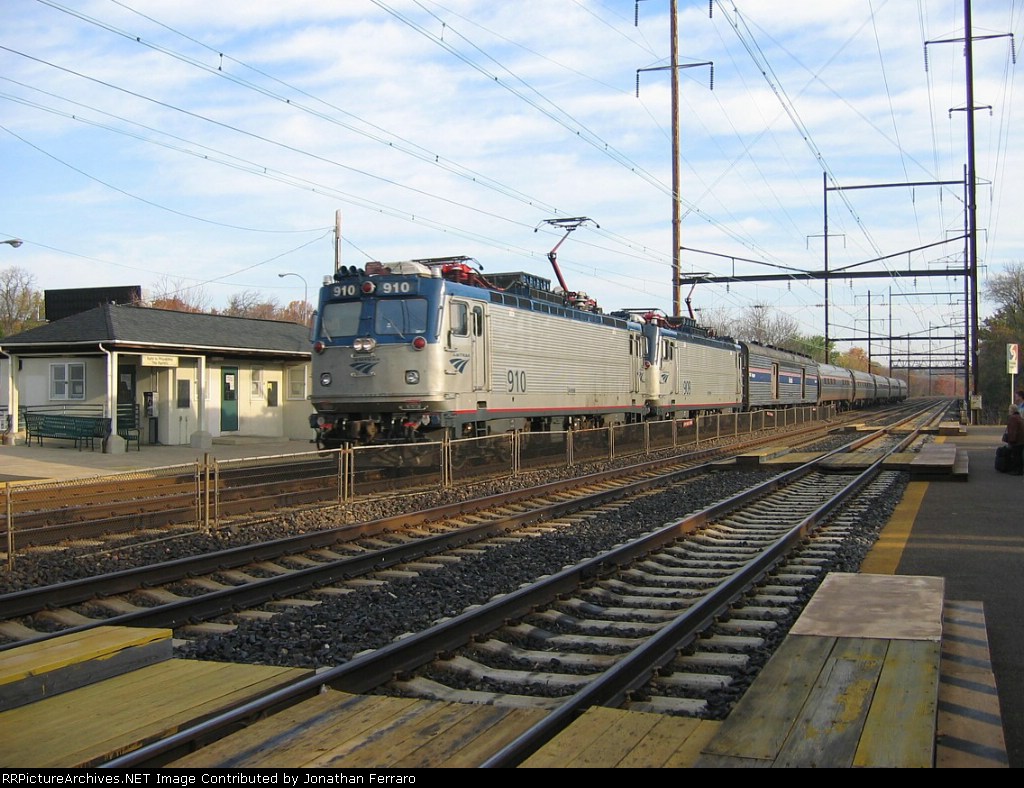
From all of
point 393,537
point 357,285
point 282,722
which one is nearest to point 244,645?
point 282,722

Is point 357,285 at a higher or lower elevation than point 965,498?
higher

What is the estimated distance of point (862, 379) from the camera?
63531 millimetres

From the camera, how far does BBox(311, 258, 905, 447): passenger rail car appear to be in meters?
16.0

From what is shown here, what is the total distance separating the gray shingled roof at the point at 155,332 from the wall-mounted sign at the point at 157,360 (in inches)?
14.3

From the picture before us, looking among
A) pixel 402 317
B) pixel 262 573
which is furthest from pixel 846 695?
pixel 402 317

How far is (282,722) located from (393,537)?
254 inches

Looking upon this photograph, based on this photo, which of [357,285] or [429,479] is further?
[357,285]

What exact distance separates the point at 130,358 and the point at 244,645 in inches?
892

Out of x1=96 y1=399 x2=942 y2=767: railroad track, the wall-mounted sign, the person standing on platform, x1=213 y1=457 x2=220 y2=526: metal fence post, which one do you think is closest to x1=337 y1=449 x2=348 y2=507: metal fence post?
x1=213 y1=457 x2=220 y2=526: metal fence post

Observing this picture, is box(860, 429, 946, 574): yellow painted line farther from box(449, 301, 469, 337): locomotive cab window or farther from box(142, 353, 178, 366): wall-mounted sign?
box(142, 353, 178, 366): wall-mounted sign

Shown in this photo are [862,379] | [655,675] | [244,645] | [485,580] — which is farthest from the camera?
[862,379]

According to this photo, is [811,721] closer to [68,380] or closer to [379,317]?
[379,317]
